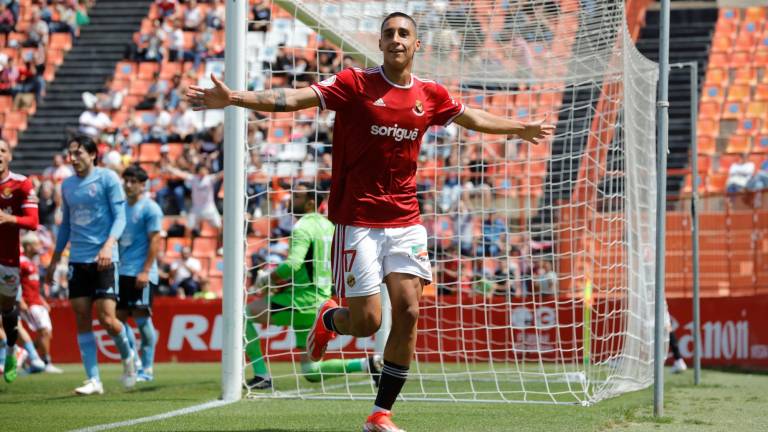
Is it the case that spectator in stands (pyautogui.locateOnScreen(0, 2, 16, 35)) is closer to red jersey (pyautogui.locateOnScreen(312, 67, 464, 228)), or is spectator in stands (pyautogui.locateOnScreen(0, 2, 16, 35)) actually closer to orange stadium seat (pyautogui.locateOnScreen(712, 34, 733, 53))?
orange stadium seat (pyautogui.locateOnScreen(712, 34, 733, 53))

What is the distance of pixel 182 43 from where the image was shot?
26000mm

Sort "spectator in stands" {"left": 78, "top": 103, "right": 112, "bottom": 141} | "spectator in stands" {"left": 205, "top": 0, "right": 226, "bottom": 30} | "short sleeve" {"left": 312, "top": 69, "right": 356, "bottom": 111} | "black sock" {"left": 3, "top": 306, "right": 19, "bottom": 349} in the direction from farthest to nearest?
"spectator in stands" {"left": 205, "top": 0, "right": 226, "bottom": 30}, "spectator in stands" {"left": 78, "top": 103, "right": 112, "bottom": 141}, "black sock" {"left": 3, "top": 306, "right": 19, "bottom": 349}, "short sleeve" {"left": 312, "top": 69, "right": 356, "bottom": 111}

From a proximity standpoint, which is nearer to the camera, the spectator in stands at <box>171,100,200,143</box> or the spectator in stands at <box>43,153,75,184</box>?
the spectator in stands at <box>43,153,75,184</box>

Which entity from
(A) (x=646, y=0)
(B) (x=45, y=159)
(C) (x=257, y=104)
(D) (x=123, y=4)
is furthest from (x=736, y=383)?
(D) (x=123, y=4)

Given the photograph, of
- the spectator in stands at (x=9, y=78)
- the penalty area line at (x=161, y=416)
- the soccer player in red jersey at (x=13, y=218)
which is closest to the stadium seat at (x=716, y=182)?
the penalty area line at (x=161, y=416)

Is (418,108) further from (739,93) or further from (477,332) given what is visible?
(739,93)

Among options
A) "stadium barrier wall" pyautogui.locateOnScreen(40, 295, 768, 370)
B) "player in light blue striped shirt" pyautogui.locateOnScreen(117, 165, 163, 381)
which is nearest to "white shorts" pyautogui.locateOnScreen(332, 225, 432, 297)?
"player in light blue striped shirt" pyautogui.locateOnScreen(117, 165, 163, 381)

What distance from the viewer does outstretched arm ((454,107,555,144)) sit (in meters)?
6.82

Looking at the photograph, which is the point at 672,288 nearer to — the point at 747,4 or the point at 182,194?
the point at 747,4

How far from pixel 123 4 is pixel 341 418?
2384cm

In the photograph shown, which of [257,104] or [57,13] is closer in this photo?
[257,104]

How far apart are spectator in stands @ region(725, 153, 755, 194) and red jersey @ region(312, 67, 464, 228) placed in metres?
12.7

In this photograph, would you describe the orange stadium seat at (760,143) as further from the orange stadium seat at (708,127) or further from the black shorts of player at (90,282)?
the black shorts of player at (90,282)

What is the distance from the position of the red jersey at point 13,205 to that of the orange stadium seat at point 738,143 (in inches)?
611
